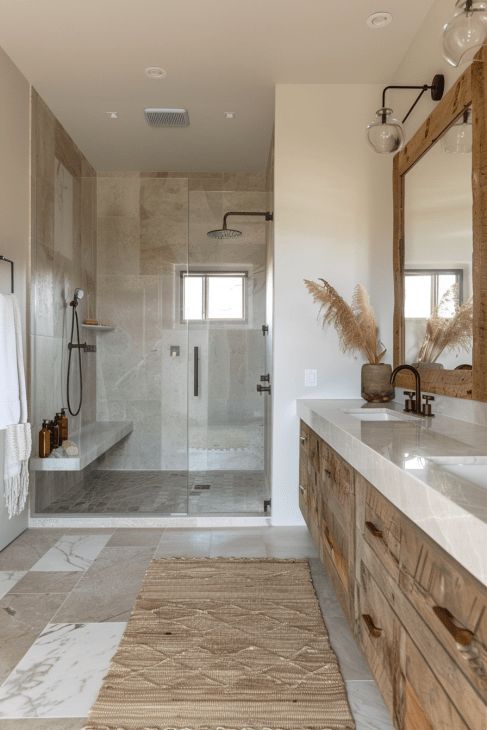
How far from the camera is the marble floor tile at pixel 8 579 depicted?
2.51m

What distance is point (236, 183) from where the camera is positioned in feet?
16.3

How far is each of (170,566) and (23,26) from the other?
283 cm

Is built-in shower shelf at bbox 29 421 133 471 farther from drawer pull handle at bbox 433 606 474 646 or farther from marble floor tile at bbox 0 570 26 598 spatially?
drawer pull handle at bbox 433 606 474 646

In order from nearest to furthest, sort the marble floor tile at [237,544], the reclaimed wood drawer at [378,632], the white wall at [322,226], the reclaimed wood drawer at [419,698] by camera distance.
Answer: the reclaimed wood drawer at [419,698] < the reclaimed wood drawer at [378,632] < the marble floor tile at [237,544] < the white wall at [322,226]

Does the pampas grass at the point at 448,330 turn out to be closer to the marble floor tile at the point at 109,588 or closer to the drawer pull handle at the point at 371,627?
Answer: the drawer pull handle at the point at 371,627

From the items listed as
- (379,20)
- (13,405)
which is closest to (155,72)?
(379,20)

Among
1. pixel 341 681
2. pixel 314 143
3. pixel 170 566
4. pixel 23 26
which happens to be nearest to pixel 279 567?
pixel 170 566

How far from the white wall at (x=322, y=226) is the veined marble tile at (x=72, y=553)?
119cm

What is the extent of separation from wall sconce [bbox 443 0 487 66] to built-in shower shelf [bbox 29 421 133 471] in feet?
9.66

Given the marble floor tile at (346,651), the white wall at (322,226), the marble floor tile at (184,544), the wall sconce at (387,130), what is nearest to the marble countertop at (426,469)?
the marble floor tile at (346,651)

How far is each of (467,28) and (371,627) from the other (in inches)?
69.1

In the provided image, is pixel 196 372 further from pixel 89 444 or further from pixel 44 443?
pixel 44 443

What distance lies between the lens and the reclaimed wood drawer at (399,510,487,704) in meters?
0.89

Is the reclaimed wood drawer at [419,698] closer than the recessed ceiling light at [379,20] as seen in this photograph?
Yes
